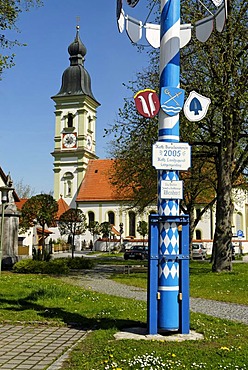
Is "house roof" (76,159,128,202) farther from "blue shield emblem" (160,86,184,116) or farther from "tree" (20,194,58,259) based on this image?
"blue shield emblem" (160,86,184,116)

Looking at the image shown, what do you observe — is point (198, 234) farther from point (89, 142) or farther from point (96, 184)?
point (89, 142)

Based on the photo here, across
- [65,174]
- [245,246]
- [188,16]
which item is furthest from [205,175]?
[65,174]

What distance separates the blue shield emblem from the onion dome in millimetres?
64449

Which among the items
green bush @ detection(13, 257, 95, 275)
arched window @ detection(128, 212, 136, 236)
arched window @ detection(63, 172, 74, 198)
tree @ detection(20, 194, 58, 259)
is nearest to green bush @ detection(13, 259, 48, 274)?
green bush @ detection(13, 257, 95, 275)

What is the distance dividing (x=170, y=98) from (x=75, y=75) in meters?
66.1

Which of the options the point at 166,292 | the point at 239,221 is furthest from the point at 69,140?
the point at 166,292

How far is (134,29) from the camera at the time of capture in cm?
848

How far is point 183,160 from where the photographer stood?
7836 mm

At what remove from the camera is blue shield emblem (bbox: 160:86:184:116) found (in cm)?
791

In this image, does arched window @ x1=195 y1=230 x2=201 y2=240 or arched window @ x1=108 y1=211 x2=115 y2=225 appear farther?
arched window @ x1=108 y1=211 x2=115 y2=225

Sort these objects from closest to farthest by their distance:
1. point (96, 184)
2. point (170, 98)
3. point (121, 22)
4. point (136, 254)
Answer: point (170, 98) < point (121, 22) < point (136, 254) < point (96, 184)

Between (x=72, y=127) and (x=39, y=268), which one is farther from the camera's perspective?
(x=72, y=127)

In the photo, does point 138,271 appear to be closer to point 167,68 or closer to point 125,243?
point 167,68

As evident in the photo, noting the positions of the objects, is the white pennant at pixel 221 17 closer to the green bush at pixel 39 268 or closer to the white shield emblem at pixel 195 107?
the white shield emblem at pixel 195 107
